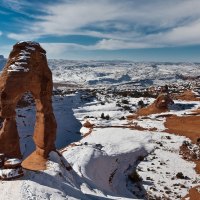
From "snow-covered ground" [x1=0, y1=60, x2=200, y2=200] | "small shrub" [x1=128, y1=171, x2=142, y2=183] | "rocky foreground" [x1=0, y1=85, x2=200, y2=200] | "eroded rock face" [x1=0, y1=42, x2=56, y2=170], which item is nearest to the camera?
"snow-covered ground" [x1=0, y1=60, x2=200, y2=200]

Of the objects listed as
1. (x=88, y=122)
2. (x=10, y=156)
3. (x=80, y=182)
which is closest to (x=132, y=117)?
(x=88, y=122)

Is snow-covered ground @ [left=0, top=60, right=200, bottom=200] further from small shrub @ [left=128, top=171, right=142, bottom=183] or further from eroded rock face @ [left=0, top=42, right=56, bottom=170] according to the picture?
eroded rock face @ [left=0, top=42, right=56, bottom=170]

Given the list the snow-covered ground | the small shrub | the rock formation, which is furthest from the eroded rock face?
the rock formation

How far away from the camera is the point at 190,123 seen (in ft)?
216

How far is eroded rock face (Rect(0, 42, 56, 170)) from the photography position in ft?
78.6

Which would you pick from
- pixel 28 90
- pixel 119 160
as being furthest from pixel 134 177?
pixel 28 90

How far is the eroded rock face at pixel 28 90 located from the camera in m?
24.0

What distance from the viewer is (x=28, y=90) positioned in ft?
87.1

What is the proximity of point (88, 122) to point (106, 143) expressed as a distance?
21.4m

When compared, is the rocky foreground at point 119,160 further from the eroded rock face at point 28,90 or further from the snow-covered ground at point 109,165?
the eroded rock face at point 28,90

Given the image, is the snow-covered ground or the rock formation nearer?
the snow-covered ground

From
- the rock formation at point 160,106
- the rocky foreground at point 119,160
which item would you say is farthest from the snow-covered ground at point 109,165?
the rock formation at point 160,106

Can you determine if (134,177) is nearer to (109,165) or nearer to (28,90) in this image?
(109,165)

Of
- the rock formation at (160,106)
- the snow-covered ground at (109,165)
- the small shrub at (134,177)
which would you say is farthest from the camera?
the rock formation at (160,106)
